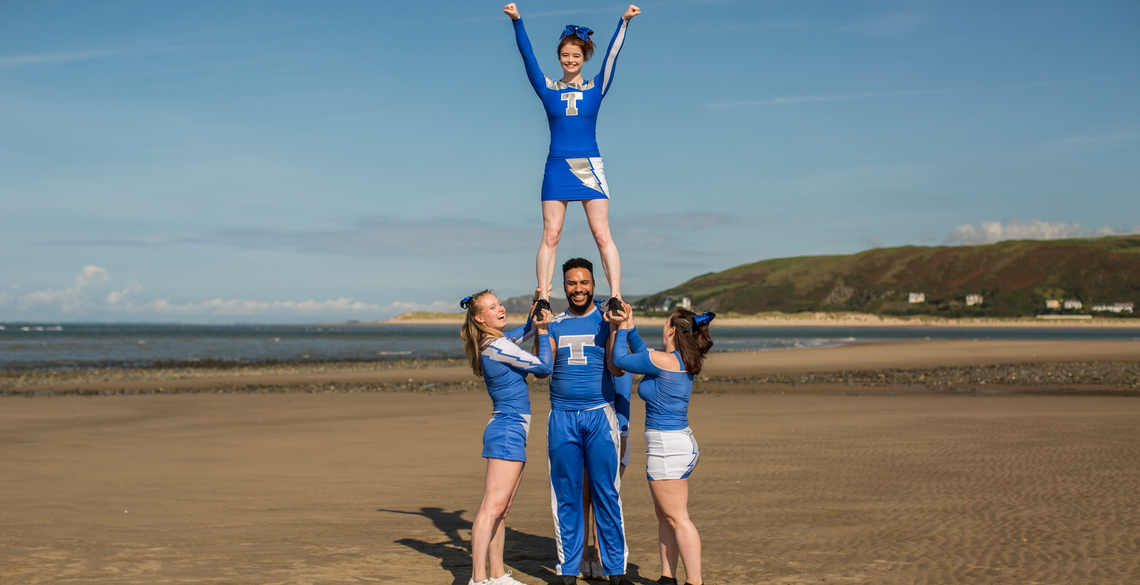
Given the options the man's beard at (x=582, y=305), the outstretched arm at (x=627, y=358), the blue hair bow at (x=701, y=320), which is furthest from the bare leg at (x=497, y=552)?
the blue hair bow at (x=701, y=320)

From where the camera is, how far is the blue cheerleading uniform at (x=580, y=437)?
636 cm

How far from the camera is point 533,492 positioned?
11.5 m

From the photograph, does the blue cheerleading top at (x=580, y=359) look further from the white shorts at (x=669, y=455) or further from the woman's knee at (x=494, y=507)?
the woman's knee at (x=494, y=507)

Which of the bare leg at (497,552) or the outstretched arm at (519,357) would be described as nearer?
the outstretched arm at (519,357)

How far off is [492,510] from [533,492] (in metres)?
5.32

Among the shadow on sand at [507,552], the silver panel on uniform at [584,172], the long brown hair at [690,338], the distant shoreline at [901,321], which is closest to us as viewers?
the long brown hair at [690,338]

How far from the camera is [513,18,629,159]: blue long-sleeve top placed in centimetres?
661

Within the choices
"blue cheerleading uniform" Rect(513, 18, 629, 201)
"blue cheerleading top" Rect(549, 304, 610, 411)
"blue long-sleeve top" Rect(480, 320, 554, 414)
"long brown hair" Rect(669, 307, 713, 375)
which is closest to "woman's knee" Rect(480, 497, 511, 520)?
"blue long-sleeve top" Rect(480, 320, 554, 414)

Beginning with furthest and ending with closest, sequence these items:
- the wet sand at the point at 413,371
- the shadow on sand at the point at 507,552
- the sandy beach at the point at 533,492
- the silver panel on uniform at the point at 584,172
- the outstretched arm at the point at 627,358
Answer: the wet sand at the point at 413,371
the sandy beach at the point at 533,492
the shadow on sand at the point at 507,552
the silver panel on uniform at the point at 584,172
the outstretched arm at the point at 627,358

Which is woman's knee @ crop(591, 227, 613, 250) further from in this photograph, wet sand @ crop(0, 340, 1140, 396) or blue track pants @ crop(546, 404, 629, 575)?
wet sand @ crop(0, 340, 1140, 396)

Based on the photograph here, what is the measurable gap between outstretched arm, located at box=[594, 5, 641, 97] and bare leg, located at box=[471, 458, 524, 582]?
110 inches

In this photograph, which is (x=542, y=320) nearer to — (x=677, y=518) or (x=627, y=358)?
(x=627, y=358)

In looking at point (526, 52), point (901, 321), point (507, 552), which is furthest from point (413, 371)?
point (901, 321)

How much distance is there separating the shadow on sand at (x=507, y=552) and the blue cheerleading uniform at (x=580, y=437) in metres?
0.77
